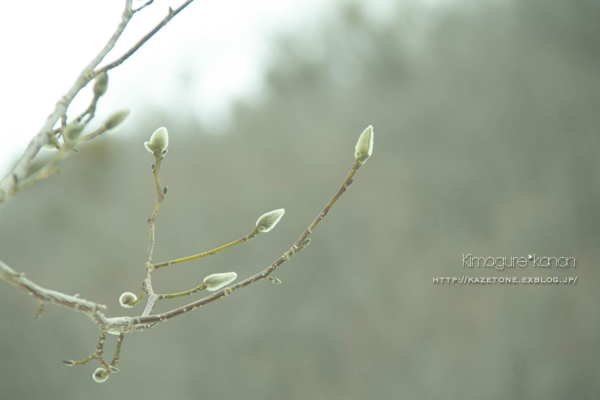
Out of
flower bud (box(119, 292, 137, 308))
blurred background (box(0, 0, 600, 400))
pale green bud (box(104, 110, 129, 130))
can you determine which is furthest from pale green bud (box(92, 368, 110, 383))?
blurred background (box(0, 0, 600, 400))

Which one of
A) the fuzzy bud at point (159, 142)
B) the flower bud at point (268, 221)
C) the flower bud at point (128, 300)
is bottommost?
the flower bud at point (128, 300)

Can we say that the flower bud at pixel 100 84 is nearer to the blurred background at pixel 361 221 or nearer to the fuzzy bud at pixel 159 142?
the fuzzy bud at pixel 159 142

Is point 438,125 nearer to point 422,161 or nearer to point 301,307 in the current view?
point 422,161

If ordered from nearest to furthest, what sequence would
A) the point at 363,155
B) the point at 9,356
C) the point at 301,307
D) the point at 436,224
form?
the point at 363,155 < the point at 9,356 < the point at 301,307 < the point at 436,224

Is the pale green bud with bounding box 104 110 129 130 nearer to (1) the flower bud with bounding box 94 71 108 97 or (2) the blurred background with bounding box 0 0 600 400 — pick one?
(1) the flower bud with bounding box 94 71 108 97

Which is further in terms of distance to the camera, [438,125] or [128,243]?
[438,125]

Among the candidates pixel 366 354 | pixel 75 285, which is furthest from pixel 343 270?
pixel 75 285

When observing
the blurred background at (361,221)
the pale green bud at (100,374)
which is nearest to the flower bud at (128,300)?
the pale green bud at (100,374)

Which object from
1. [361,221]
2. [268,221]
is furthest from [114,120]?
[361,221]
